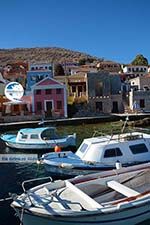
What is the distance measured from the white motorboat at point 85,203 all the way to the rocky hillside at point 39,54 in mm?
136810

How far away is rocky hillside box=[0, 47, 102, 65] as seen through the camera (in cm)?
15100

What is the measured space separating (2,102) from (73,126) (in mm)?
13203

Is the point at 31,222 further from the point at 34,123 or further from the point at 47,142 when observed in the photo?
the point at 34,123

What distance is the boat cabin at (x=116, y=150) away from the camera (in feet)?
58.6

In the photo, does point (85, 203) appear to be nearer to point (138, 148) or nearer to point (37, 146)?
point (138, 148)

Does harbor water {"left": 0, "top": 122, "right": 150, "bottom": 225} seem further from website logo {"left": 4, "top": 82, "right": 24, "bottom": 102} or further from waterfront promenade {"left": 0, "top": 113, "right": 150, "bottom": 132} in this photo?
website logo {"left": 4, "top": 82, "right": 24, "bottom": 102}

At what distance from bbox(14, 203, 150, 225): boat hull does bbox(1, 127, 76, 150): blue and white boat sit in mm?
15881

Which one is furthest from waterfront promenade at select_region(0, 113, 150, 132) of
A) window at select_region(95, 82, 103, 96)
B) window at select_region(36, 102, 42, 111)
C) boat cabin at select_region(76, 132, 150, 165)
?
boat cabin at select_region(76, 132, 150, 165)

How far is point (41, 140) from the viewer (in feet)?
88.9

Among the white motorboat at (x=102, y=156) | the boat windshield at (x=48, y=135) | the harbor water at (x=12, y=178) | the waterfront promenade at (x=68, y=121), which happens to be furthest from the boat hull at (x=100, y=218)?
the waterfront promenade at (x=68, y=121)

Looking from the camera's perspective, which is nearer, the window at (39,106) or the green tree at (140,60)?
the window at (39,106)

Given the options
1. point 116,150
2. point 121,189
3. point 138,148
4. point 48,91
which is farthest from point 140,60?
point 121,189

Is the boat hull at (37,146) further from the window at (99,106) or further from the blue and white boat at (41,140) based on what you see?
the window at (99,106)

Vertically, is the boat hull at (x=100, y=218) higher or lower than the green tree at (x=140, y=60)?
lower
